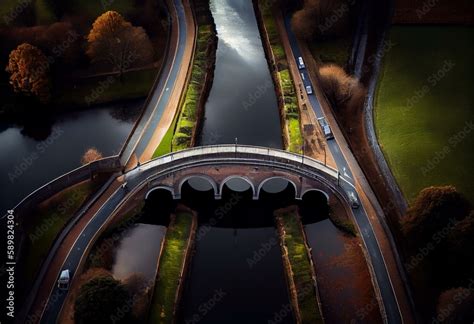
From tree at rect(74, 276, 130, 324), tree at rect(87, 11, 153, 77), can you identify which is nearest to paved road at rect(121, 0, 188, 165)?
tree at rect(87, 11, 153, 77)

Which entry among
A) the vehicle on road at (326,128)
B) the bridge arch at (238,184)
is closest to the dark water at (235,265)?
the bridge arch at (238,184)

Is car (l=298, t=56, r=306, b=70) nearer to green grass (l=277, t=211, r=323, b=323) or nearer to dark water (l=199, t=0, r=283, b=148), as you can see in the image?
dark water (l=199, t=0, r=283, b=148)

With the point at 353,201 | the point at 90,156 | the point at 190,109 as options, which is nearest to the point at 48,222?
the point at 90,156

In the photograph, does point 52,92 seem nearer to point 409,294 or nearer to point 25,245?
point 25,245

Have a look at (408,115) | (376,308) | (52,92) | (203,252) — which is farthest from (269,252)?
(52,92)

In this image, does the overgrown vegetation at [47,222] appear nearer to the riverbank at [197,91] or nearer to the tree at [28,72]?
the riverbank at [197,91]

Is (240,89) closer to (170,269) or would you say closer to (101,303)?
(170,269)
